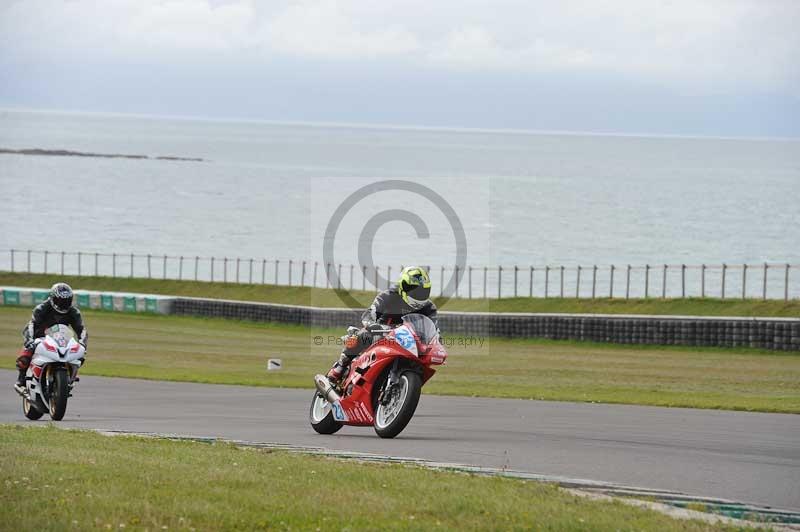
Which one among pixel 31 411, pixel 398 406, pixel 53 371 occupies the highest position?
pixel 398 406

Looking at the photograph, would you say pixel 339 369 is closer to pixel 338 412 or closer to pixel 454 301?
pixel 338 412

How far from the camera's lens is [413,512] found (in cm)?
969

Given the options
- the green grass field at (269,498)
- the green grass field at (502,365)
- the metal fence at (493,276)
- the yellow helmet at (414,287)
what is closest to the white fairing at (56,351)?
the yellow helmet at (414,287)

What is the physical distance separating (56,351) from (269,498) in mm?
9470

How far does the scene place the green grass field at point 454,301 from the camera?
47.3 metres

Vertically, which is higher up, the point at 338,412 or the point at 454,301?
the point at 338,412

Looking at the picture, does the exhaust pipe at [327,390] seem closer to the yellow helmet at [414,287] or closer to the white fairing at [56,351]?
the yellow helmet at [414,287]

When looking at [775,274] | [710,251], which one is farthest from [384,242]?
[775,274]

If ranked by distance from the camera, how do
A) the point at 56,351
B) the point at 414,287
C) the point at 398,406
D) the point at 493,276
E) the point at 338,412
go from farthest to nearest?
the point at 493,276 → the point at 56,351 → the point at 338,412 → the point at 398,406 → the point at 414,287

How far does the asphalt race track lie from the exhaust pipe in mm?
544

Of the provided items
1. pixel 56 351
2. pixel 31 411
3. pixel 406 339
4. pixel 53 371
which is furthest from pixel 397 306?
pixel 31 411

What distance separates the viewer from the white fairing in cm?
1861

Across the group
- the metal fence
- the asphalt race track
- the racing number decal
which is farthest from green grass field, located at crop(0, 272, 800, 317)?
the racing number decal

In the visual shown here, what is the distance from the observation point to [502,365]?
120 feet
